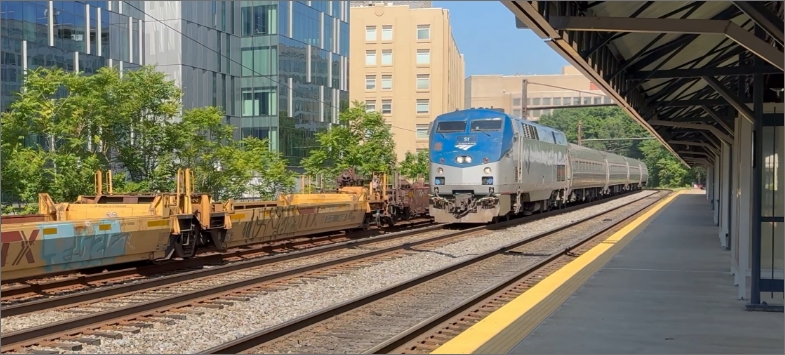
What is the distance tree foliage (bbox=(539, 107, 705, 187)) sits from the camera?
294ft

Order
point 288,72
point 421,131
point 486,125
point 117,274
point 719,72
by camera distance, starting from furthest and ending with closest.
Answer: point 421,131
point 288,72
point 486,125
point 117,274
point 719,72

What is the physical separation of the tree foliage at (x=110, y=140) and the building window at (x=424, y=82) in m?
43.8

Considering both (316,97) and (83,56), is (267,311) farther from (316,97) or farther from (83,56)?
(316,97)

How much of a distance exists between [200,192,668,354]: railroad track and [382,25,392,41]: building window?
5865 cm

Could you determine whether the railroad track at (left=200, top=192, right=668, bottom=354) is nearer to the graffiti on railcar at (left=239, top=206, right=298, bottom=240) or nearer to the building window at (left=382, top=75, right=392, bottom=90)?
the graffiti on railcar at (left=239, top=206, right=298, bottom=240)

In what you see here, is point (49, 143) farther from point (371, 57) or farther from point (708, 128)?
point (371, 57)

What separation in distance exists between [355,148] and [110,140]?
44.4 feet

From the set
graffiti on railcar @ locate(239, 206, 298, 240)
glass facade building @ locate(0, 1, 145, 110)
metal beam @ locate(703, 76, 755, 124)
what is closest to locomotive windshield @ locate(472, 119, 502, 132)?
graffiti on railcar @ locate(239, 206, 298, 240)

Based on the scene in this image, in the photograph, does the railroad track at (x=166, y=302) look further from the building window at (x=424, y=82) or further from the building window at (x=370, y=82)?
the building window at (x=370, y=82)

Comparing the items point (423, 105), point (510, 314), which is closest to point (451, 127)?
point (510, 314)

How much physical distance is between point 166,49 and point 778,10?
3672 cm

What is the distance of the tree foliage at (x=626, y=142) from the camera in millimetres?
89625

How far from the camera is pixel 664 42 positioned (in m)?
11.3

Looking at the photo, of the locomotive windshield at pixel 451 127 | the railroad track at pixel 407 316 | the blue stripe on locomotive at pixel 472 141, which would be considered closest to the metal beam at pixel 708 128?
the railroad track at pixel 407 316
